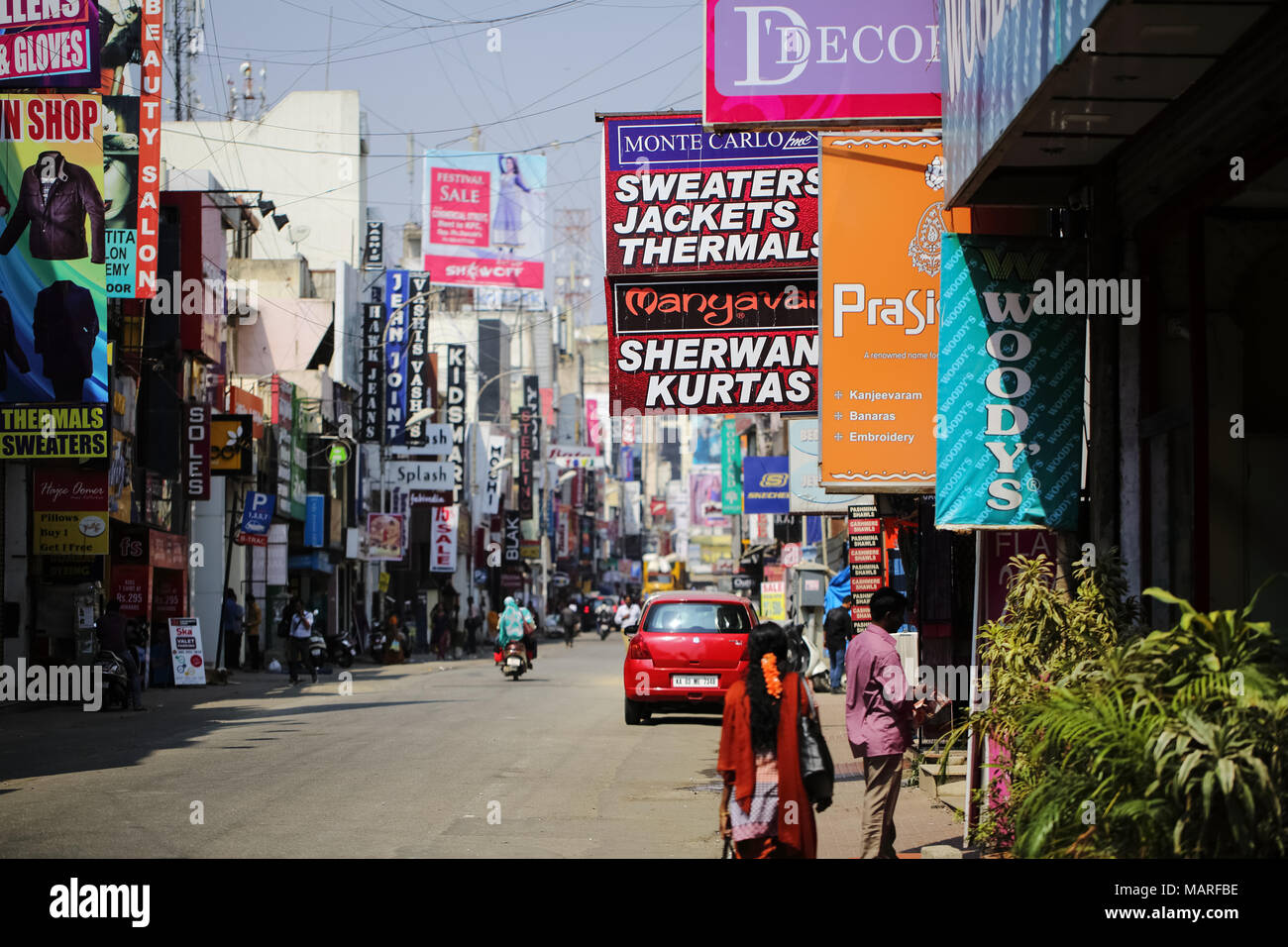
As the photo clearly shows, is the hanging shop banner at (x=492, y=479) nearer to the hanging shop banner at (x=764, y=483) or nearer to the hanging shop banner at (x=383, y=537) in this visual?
the hanging shop banner at (x=383, y=537)

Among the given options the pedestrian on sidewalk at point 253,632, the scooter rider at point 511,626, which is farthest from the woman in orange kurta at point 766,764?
the pedestrian on sidewalk at point 253,632

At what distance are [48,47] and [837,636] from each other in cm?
1722

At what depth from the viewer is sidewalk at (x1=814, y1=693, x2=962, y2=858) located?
439 inches

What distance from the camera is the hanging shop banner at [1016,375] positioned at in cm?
1037

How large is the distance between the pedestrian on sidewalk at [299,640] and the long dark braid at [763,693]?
2664 cm

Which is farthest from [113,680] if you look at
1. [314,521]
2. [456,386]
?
[456,386]

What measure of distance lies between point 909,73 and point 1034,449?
A: 3.70 meters

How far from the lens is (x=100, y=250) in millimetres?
23297

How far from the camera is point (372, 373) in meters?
54.0

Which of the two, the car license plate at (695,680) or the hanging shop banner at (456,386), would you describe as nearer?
the car license plate at (695,680)

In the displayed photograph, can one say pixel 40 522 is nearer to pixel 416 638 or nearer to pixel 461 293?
pixel 416 638

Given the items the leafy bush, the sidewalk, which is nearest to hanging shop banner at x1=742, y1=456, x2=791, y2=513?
the sidewalk

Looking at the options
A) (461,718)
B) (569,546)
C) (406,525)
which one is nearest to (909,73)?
(461,718)

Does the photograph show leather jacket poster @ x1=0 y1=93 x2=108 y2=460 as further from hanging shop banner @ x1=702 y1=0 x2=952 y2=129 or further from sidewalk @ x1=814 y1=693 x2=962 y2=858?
hanging shop banner @ x1=702 y1=0 x2=952 y2=129
